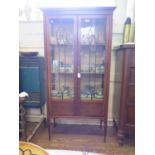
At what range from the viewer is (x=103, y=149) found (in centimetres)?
224

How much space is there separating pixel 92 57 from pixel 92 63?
83 mm

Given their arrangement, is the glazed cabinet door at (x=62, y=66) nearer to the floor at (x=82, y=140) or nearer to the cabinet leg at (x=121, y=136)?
the floor at (x=82, y=140)

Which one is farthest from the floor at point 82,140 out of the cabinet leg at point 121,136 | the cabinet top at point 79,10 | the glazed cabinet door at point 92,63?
the cabinet top at point 79,10

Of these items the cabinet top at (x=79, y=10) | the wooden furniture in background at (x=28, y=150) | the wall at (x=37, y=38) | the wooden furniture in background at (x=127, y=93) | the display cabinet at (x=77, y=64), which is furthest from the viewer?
the wall at (x=37, y=38)

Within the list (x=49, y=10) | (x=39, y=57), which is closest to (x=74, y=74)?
(x=39, y=57)

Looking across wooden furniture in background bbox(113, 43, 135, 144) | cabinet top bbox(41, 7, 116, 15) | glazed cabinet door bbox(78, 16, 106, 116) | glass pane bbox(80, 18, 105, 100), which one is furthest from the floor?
cabinet top bbox(41, 7, 116, 15)

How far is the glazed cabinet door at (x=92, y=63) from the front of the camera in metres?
2.39

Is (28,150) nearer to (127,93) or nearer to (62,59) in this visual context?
(127,93)

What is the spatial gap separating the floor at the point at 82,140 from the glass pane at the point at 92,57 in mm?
565

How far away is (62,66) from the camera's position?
2.51 meters

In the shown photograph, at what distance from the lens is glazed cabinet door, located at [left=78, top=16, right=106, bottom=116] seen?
2395mm

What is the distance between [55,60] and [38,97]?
0.65 m

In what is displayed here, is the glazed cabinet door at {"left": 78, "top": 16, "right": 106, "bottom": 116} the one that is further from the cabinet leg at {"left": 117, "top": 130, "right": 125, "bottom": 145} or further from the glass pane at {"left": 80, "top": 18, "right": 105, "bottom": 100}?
the cabinet leg at {"left": 117, "top": 130, "right": 125, "bottom": 145}

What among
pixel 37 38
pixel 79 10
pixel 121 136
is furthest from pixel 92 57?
pixel 121 136
